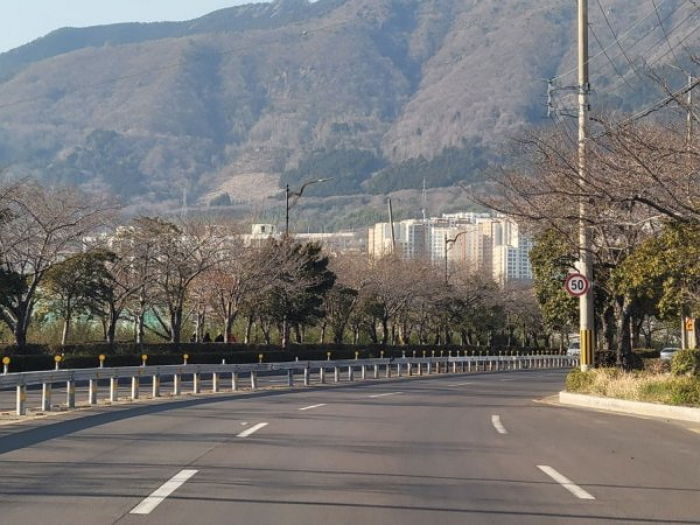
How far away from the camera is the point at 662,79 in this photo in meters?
18.4

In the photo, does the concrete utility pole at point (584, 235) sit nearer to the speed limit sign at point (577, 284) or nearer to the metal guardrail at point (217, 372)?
the speed limit sign at point (577, 284)

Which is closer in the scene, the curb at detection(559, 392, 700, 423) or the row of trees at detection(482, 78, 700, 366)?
the row of trees at detection(482, 78, 700, 366)

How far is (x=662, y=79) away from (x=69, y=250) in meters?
40.1

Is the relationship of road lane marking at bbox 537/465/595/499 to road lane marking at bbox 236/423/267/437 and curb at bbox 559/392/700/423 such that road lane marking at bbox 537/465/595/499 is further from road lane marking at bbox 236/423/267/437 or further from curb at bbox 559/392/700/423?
curb at bbox 559/392/700/423

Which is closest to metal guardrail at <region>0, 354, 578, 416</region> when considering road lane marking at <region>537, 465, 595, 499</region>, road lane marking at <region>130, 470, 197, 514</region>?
road lane marking at <region>130, 470, 197, 514</region>

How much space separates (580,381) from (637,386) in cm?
320

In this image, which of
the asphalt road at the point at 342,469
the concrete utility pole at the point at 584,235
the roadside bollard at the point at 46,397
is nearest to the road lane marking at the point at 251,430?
the asphalt road at the point at 342,469

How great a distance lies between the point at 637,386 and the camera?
26344 millimetres

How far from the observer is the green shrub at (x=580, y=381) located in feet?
95.0

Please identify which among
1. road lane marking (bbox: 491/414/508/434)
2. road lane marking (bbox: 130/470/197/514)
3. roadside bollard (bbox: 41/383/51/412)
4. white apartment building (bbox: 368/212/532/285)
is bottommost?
road lane marking (bbox: 130/470/197/514)

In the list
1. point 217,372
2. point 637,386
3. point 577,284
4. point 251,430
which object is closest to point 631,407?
point 637,386

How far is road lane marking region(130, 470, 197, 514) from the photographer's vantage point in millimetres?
10086

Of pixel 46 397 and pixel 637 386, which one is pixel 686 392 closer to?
pixel 637 386

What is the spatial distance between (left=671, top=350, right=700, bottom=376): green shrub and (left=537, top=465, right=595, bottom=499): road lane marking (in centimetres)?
1775
